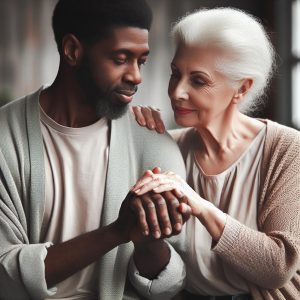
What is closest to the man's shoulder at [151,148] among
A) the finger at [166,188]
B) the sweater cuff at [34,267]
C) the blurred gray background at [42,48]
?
the finger at [166,188]

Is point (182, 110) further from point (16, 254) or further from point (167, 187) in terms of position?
point (16, 254)

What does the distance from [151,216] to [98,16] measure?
29cm

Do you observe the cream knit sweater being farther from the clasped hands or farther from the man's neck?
the man's neck

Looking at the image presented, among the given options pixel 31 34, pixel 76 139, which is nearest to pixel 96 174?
pixel 76 139

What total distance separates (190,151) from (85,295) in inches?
10.9

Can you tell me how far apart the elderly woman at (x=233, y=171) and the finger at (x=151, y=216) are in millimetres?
54

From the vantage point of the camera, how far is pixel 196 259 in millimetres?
881

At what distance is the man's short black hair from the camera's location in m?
0.84

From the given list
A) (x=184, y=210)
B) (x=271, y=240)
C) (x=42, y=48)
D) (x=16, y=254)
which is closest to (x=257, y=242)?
(x=271, y=240)

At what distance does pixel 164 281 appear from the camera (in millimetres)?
848

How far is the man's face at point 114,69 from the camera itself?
0.84m

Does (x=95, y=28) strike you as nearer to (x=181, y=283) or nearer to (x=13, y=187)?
(x=13, y=187)

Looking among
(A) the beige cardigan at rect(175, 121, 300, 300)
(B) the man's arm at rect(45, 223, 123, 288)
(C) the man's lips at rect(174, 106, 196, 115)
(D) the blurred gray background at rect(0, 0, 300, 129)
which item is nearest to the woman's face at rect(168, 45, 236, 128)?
(C) the man's lips at rect(174, 106, 196, 115)

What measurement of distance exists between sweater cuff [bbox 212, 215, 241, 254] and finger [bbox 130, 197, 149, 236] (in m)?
0.11
